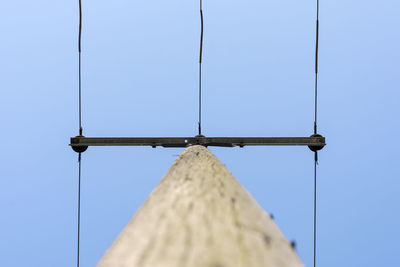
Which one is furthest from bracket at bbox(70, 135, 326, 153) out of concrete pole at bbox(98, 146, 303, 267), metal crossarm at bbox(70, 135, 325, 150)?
concrete pole at bbox(98, 146, 303, 267)

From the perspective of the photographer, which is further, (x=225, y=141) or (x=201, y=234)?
(x=225, y=141)

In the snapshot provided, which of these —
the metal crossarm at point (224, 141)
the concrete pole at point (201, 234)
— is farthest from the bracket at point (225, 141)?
the concrete pole at point (201, 234)

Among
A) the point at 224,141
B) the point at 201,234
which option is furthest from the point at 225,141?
the point at 201,234

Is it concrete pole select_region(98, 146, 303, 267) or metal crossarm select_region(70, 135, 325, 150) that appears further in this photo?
metal crossarm select_region(70, 135, 325, 150)

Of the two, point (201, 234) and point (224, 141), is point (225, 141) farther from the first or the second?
point (201, 234)

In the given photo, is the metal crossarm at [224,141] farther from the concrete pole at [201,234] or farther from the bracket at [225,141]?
the concrete pole at [201,234]

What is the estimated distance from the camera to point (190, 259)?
1.21 metres

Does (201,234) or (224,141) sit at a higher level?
(224,141)

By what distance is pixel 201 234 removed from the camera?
1.35 meters

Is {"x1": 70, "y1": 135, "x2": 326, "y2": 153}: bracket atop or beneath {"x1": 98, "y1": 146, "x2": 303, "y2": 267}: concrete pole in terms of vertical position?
atop

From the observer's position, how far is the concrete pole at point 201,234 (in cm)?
124

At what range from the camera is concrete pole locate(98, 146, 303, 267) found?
1.24m

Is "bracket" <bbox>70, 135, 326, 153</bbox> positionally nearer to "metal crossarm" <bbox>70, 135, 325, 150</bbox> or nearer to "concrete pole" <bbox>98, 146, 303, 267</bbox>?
"metal crossarm" <bbox>70, 135, 325, 150</bbox>

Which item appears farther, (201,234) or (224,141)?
(224,141)
